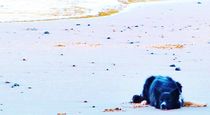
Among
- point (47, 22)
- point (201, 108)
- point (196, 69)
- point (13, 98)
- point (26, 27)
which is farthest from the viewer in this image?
point (47, 22)

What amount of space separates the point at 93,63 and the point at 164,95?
267 inches

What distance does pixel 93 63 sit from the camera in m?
16.9

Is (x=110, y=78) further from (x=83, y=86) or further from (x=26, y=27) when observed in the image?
(x=26, y=27)

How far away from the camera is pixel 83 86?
1317 centimetres

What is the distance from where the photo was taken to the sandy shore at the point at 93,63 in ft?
37.2

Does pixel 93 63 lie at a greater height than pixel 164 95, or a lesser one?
greater

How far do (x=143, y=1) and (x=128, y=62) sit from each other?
128ft

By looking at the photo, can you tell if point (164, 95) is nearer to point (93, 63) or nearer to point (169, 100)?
point (169, 100)

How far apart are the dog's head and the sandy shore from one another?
0.41 feet

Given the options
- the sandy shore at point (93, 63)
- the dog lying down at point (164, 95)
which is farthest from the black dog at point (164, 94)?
the sandy shore at point (93, 63)

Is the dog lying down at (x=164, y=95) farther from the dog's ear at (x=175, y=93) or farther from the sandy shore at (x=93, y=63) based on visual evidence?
the sandy shore at (x=93, y=63)

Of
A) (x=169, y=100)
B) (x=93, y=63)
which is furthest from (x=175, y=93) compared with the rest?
(x=93, y=63)

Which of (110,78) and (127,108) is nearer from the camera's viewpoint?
(127,108)

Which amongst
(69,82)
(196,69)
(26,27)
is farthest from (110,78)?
(26,27)
